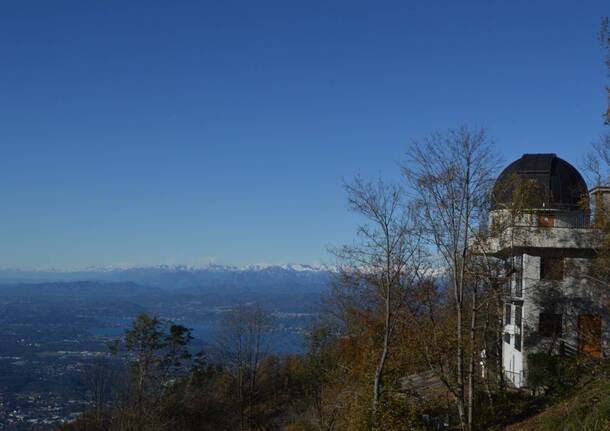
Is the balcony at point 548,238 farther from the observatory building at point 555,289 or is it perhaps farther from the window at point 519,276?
the window at point 519,276

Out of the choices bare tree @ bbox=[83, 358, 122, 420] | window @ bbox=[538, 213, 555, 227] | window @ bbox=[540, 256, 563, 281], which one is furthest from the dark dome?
bare tree @ bbox=[83, 358, 122, 420]

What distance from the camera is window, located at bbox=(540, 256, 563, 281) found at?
2477cm

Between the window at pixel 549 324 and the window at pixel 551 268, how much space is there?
154 cm

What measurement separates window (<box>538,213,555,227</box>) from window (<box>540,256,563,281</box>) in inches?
56.8

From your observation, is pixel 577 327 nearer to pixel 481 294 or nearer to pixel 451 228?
pixel 481 294

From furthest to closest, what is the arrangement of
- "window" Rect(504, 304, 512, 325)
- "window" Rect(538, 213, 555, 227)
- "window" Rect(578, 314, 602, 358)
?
"window" Rect(504, 304, 512, 325) → "window" Rect(578, 314, 602, 358) → "window" Rect(538, 213, 555, 227)

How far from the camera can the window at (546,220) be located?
24125mm

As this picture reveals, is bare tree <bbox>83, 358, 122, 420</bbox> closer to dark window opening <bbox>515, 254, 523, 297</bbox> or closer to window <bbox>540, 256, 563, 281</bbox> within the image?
dark window opening <bbox>515, 254, 523, 297</bbox>

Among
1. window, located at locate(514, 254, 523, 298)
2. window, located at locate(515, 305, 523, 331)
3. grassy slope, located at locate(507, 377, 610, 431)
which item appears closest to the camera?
grassy slope, located at locate(507, 377, 610, 431)

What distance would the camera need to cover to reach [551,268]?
81.7 ft

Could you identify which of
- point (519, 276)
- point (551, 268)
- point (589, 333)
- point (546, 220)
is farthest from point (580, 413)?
point (546, 220)

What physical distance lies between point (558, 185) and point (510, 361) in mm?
8112

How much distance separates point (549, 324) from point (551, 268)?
2.29 m

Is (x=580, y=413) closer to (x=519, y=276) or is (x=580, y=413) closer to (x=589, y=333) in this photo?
(x=589, y=333)
